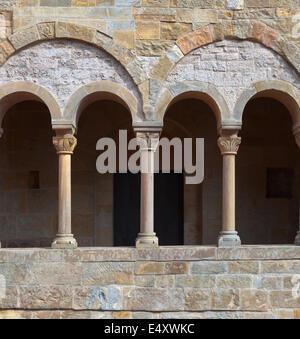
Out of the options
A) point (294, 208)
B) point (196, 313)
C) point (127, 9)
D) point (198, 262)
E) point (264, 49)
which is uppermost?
point (127, 9)

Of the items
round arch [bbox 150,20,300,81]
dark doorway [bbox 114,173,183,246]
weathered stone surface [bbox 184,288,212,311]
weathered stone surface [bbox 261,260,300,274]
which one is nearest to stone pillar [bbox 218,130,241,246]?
weathered stone surface [bbox 261,260,300,274]

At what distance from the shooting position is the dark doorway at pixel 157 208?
7664 millimetres

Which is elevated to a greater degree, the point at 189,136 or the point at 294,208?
the point at 189,136

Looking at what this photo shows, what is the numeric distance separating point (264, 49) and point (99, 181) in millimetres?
3211

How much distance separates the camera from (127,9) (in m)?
6.01

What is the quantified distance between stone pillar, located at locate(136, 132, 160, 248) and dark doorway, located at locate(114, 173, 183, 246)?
1.76 meters

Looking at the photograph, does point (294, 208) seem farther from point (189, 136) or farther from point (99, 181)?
point (99, 181)

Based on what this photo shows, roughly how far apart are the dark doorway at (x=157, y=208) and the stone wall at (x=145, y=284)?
1827 mm

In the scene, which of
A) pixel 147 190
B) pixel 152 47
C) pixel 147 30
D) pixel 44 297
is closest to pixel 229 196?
pixel 147 190

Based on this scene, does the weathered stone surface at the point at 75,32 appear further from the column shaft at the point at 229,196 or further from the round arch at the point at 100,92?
the column shaft at the point at 229,196

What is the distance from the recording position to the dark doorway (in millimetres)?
7664

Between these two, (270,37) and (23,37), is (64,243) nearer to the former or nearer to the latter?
(23,37)

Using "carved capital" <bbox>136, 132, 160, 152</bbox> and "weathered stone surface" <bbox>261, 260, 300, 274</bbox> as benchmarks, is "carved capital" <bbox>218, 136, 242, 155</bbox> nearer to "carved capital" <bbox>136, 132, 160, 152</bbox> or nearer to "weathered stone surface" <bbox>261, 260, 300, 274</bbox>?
"carved capital" <bbox>136, 132, 160, 152</bbox>

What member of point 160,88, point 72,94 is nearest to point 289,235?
point 160,88
